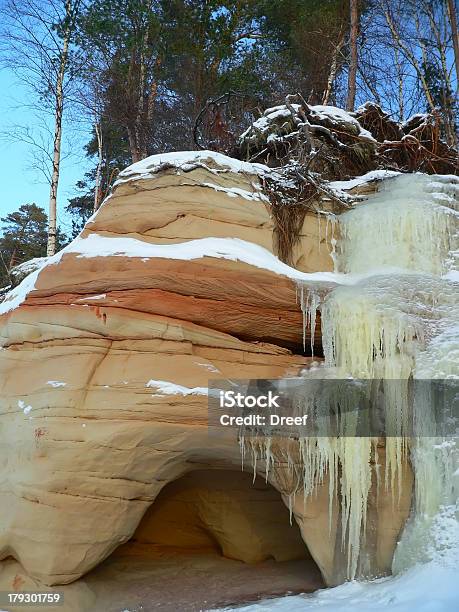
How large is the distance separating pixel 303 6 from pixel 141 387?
1276 cm

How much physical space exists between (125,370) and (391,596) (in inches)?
141

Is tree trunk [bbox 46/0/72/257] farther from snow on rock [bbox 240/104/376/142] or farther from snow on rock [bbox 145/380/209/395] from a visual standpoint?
snow on rock [bbox 145/380/209/395]

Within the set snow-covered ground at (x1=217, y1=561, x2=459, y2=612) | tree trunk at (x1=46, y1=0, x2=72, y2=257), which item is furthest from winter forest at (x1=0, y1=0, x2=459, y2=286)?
snow-covered ground at (x1=217, y1=561, x2=459, y2=612)

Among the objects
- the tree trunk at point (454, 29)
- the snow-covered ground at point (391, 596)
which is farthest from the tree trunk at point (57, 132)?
the tree trunk at point (454, 29)

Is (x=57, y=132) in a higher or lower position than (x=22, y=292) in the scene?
higher

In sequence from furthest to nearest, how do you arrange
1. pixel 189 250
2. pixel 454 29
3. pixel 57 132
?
pixel 454 29, pixel 57 132, pixel 189 250

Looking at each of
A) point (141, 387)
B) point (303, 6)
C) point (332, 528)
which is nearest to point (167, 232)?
point (141, 387)

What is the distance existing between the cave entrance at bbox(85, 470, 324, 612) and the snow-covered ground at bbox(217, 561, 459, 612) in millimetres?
1165

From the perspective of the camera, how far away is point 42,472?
20.9 ft

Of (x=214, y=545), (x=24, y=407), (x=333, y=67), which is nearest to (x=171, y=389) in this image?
(x=24, y=407)

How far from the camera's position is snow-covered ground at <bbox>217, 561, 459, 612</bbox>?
185 inches

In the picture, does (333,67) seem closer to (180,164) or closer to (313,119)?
(313,119)

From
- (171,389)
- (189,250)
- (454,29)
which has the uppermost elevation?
(454,29)

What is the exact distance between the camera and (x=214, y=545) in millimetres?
9492
